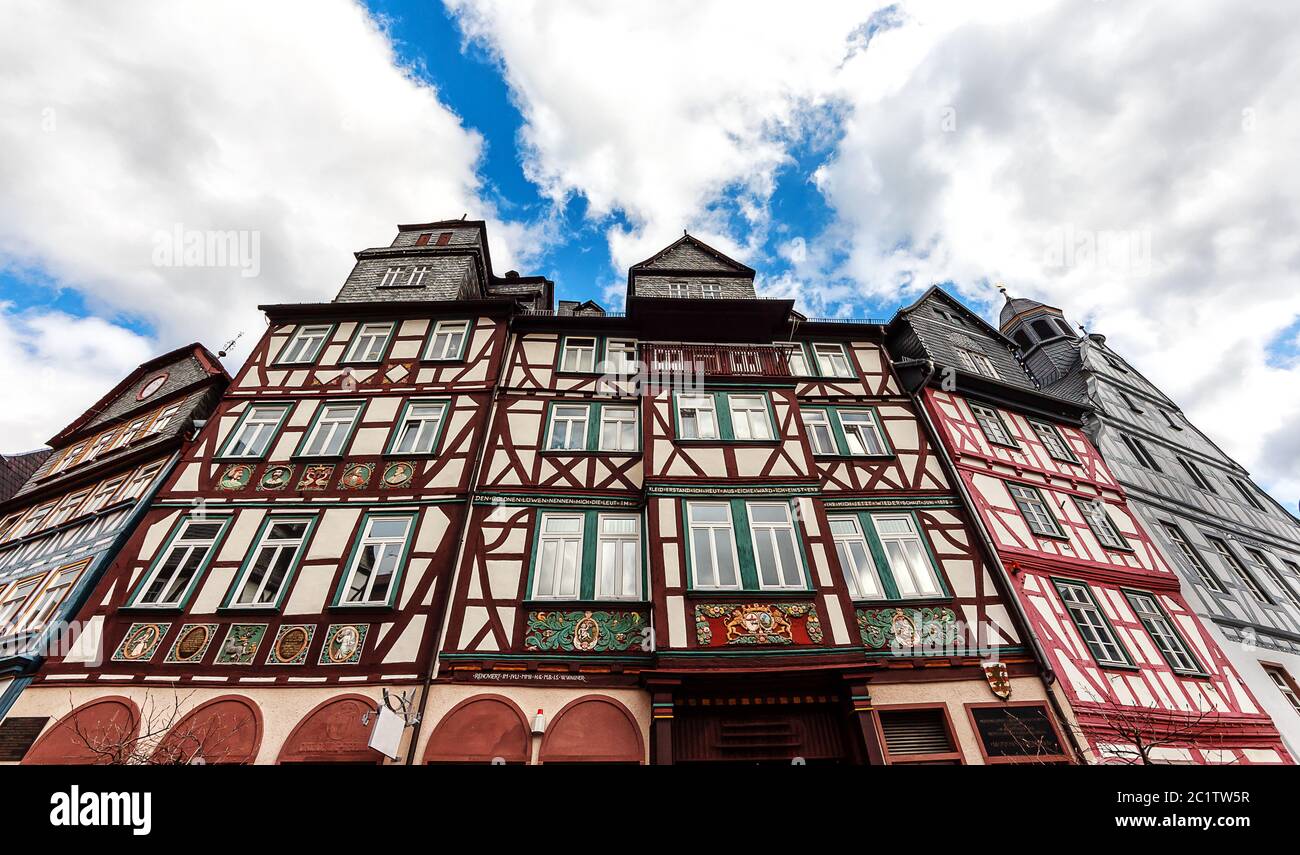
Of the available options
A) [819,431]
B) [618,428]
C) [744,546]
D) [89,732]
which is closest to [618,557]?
[744,546]

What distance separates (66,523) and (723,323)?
18198mm

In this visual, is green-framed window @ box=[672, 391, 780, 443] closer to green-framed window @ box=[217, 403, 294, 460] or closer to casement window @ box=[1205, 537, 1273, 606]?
green-framed window @ box=[217, 403, 294, 460]

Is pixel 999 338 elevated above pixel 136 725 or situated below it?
above

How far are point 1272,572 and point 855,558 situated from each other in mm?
13474

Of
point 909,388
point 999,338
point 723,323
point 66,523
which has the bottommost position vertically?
point 66,523

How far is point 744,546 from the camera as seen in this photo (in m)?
11.6

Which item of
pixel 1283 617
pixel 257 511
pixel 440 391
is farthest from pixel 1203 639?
pixel 257 511

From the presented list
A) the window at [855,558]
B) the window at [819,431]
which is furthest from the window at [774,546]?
the window at [819,431]

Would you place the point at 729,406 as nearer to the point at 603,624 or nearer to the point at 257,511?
the point at 603,624

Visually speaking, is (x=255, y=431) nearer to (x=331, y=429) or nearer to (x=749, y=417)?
(x=331, y=429)

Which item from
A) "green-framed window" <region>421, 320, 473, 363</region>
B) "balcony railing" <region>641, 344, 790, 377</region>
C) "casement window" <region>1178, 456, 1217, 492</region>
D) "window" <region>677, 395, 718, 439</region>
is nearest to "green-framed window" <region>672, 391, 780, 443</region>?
"window" <region>677, 395, 718, 439</region>

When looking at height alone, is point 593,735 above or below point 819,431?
below

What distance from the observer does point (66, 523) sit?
48.5 feet
